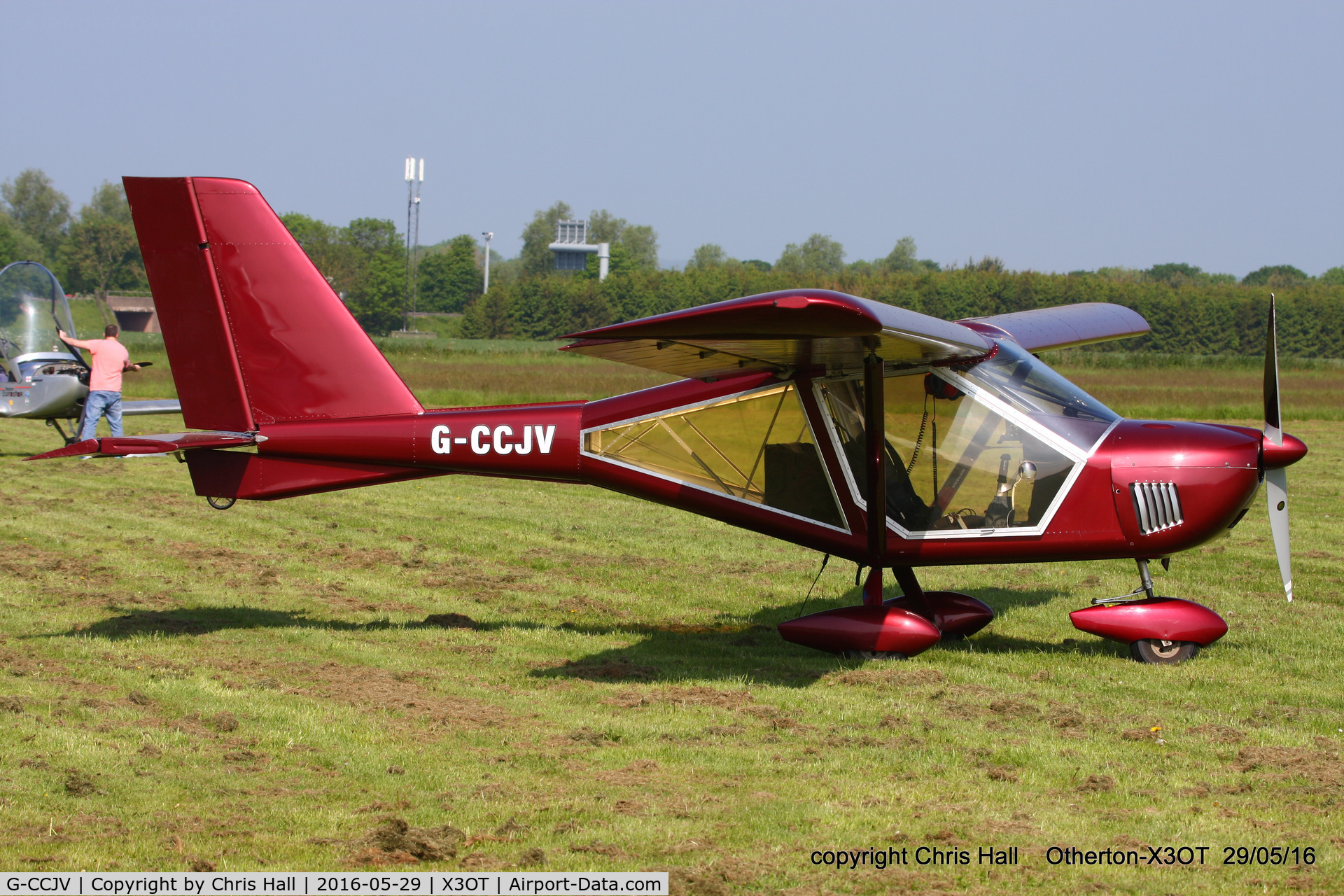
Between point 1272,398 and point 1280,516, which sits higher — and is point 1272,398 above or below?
above

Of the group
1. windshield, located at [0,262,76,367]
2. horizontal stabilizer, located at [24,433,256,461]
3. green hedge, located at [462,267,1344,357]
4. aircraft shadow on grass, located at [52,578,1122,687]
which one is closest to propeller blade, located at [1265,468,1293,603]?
aircraft shadow on grass, located at [52,578,1122,687]

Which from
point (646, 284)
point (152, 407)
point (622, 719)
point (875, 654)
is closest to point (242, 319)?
point (622, 719)

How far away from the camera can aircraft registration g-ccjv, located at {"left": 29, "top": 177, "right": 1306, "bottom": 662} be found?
722 centimetres

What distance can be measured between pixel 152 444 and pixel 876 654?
16.7 feet

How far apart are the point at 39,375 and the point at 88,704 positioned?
15.0m

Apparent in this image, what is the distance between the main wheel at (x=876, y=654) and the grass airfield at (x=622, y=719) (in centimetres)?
11

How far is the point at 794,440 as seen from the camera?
7945mm

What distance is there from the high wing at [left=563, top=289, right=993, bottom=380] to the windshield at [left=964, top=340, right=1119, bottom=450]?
180 millimetres

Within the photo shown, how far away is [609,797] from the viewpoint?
500 cm

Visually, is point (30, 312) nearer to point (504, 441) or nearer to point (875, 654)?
point (504, 441)

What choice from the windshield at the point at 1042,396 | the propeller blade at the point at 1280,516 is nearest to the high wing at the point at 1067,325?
the windshield at the point at 1042,396

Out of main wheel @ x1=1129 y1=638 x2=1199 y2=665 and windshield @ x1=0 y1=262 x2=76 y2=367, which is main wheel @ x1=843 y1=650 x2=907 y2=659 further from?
windshield @ x1=0 y1=262 x2=76 y2=367

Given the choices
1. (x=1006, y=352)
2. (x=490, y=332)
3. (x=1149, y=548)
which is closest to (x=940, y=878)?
(x=1149, y=548)

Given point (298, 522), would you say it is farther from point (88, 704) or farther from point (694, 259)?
point (694, 259)
